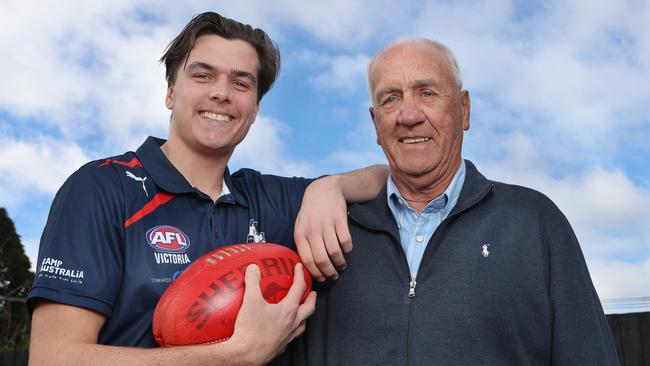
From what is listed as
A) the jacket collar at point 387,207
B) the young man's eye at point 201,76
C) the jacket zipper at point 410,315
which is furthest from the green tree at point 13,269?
the jacket zipper at point 410,315

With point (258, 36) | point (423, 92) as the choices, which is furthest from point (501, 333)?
point (258, 36)

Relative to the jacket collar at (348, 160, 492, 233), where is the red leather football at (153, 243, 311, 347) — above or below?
below

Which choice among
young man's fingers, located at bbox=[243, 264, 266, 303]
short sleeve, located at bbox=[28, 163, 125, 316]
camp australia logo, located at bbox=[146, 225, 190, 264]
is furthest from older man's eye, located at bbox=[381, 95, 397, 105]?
short sleeve, located at bbox=[28, 163, 125, 316]

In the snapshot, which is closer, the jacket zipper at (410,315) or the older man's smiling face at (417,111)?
the jacket zipper at (410,315)

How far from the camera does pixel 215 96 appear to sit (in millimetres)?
2977

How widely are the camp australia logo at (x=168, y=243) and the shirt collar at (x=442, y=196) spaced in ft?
2.92

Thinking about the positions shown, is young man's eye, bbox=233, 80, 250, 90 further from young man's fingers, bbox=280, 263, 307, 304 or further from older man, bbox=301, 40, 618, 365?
young man's fingers, bbox=280, 263, 307, 304

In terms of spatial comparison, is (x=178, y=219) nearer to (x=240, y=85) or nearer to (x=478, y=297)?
(x=240, y=85)

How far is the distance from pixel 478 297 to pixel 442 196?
1.58 ft

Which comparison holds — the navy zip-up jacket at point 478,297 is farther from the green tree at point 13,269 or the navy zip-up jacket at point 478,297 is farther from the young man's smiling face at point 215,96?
the green tree at point 13,269

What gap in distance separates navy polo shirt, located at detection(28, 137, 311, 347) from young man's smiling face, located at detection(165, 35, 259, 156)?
184 mm

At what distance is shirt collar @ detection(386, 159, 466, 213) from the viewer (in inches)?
110

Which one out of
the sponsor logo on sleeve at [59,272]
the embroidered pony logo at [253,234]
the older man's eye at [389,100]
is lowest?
the sponsor logo on sleeve at [59,272]

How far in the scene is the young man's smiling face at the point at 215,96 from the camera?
2990mm
